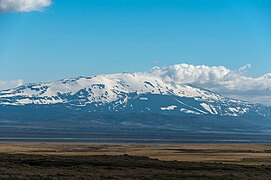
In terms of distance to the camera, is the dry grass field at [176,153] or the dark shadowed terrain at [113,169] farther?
the dry grass field at [176,153]

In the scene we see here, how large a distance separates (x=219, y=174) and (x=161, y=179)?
810 centimetres

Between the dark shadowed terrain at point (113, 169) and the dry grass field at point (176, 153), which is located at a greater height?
the dry grass field at point (176, 153)

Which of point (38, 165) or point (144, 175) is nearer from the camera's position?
point (144, 175)

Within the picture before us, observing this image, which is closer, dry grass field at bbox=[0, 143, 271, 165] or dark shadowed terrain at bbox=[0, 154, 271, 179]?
dark shadowed terrain at bbox=[0, 154, 271, 179]

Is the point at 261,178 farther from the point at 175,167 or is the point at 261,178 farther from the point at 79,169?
the point at 79,169

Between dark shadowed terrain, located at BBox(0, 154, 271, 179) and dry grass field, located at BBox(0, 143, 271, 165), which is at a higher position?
dry grass field, located at BBox(0, 143, 271, 165)

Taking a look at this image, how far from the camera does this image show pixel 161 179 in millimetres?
65125

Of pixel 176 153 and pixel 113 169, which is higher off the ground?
pixel 176 153

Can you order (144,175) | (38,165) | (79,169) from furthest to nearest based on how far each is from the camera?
1. (38,165)
2. (79,169)
3. (144,175)

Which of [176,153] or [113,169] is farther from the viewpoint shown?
[176,153]

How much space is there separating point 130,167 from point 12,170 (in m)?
13.0

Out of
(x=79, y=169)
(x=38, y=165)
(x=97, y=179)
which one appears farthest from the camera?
(x=38, y=165)

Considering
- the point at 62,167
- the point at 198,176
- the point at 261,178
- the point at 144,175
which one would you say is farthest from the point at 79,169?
the point at 261,178

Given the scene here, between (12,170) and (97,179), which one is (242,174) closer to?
(97,179)
